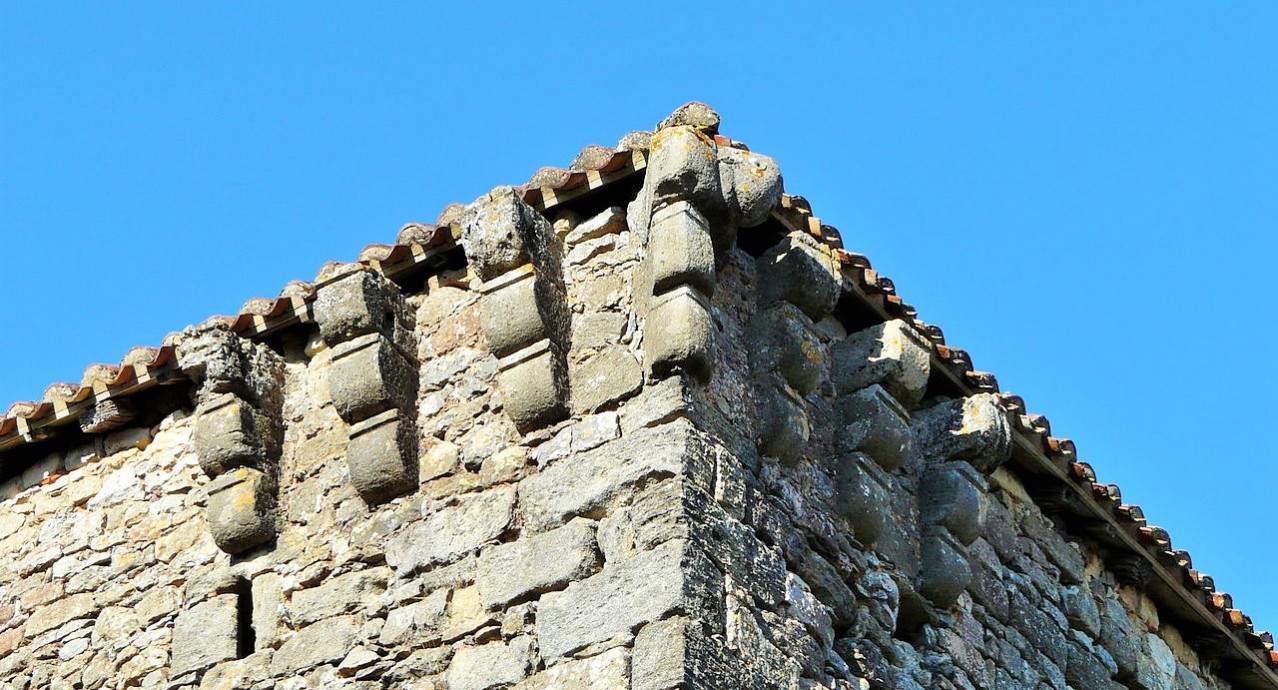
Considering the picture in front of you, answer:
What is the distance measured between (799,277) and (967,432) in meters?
1.11

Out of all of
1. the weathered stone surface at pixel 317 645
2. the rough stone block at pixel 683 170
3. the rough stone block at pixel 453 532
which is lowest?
the weathered stone surface at pixel 317 645

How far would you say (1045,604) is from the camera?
30.6 feet

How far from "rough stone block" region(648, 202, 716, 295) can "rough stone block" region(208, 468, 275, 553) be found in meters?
1.79

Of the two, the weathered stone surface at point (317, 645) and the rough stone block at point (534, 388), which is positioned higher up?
the rough stone block at point (534, 388)

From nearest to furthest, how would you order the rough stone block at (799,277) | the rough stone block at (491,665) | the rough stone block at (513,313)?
the rough stone block at (491,665) < the rough stone block at (513,313) < the rough stone block at (799,277)

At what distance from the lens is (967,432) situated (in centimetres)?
882

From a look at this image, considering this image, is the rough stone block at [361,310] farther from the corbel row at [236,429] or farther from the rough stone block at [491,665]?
the rough stone block at [491,665]

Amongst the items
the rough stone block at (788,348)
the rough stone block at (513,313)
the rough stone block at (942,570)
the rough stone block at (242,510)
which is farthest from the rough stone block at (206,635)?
the rough stone block at (942,570)

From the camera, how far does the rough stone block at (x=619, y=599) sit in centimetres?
694

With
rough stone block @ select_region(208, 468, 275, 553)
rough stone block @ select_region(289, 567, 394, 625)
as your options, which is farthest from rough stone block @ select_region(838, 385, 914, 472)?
rough stone block @ select_region(208, 468, 275, 553)

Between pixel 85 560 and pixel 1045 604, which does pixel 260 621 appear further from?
pixel 1045 604

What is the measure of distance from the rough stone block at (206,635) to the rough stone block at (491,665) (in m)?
1.11

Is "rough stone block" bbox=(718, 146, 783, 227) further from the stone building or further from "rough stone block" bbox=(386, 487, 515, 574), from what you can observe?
"rough stone block" bbox=(386, 487, 515, 574)

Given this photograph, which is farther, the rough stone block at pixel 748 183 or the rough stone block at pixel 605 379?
the rough stone block at pixel 748 183
